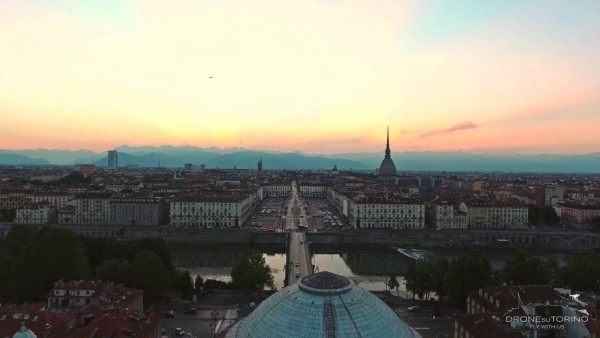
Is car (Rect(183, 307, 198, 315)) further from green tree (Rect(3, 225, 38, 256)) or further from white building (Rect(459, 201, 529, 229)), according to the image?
white building (Rect(459, 201, 529, 229))

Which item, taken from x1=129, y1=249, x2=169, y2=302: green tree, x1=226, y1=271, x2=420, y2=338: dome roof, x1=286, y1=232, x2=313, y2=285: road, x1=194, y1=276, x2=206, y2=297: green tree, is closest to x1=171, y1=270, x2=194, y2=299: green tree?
x1=194, y1=276, x2=206, y2=297: green tree

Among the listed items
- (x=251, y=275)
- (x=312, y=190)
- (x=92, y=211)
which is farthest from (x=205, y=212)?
(x=312, y=190)

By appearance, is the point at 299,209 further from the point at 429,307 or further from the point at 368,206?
the point at 429,307

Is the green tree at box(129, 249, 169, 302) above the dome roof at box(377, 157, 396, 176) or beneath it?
beneath

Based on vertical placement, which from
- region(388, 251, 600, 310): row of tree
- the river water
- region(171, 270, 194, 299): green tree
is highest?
region(388, 251, 600, 310): row of tree

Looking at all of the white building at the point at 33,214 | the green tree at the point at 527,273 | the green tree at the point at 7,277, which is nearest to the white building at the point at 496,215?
the green tree at the point at 527,273

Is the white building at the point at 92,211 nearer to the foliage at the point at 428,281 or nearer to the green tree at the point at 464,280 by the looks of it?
the foliage at the point at 428,281
